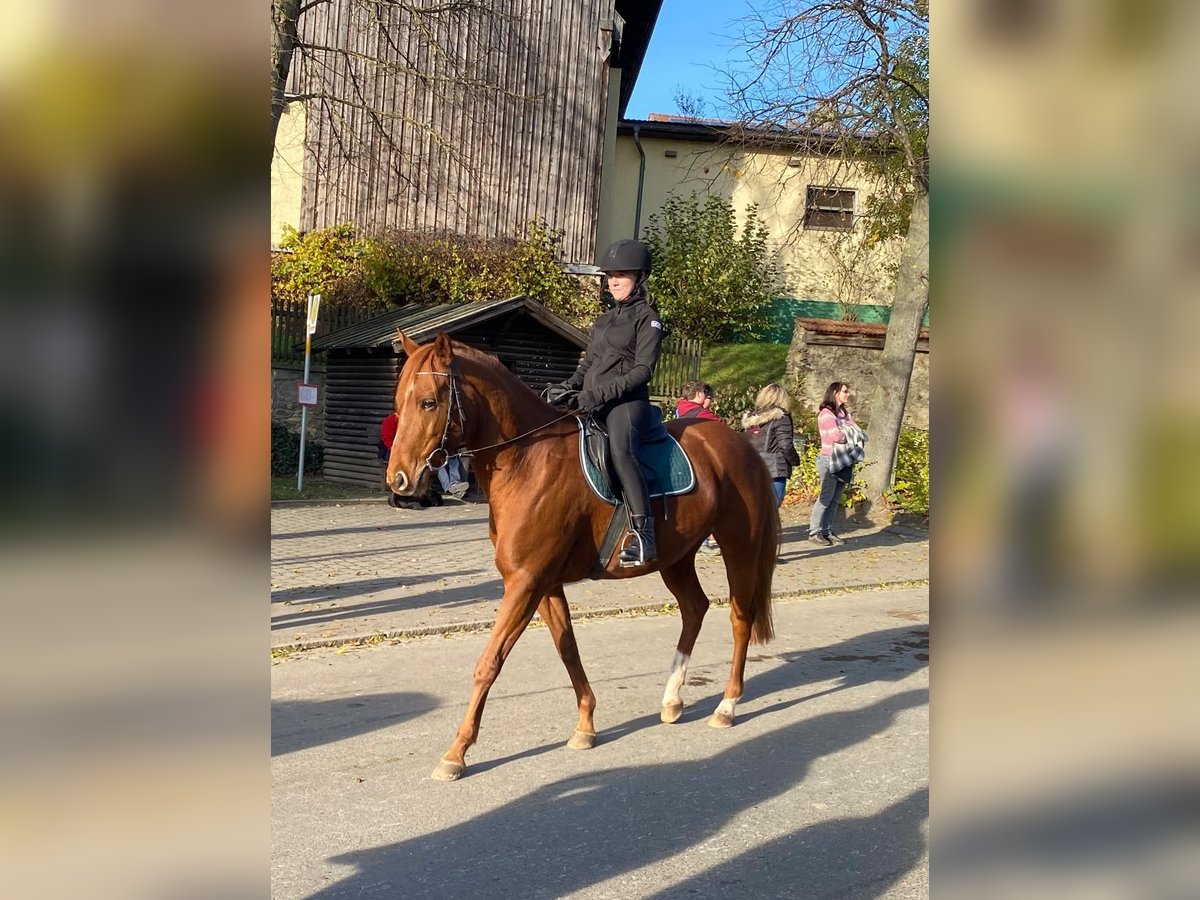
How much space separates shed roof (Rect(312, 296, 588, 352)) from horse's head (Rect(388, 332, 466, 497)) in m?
11.5

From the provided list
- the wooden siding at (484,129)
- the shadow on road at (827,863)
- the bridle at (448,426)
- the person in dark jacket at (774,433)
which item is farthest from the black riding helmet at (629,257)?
the wooden siding at (484,129)

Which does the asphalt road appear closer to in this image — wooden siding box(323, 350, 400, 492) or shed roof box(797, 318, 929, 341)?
wooden siding box(323, 350, 400, 492)

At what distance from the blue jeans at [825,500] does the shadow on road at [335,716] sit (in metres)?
8.70

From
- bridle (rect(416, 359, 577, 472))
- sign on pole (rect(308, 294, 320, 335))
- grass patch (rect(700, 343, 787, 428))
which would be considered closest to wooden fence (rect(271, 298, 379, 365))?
sign on pole (rect(308, 294, 320, 335))

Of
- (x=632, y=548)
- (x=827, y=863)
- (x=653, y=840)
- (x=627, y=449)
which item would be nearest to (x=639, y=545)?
(x=632, y=548)

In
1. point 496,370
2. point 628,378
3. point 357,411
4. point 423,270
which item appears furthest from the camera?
point 423,270

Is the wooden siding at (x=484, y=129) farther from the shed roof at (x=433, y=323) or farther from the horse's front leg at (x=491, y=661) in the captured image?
the horse's front leg at (x=491, y=661)

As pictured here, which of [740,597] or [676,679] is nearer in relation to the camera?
[676,679]

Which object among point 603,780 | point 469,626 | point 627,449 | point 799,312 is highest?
point 799,312

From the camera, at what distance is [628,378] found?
668 cm

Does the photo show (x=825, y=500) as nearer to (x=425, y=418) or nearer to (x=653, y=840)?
(x=425, y=418)

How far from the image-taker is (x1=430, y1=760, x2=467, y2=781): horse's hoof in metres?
5.81

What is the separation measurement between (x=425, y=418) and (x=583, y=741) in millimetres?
2064
